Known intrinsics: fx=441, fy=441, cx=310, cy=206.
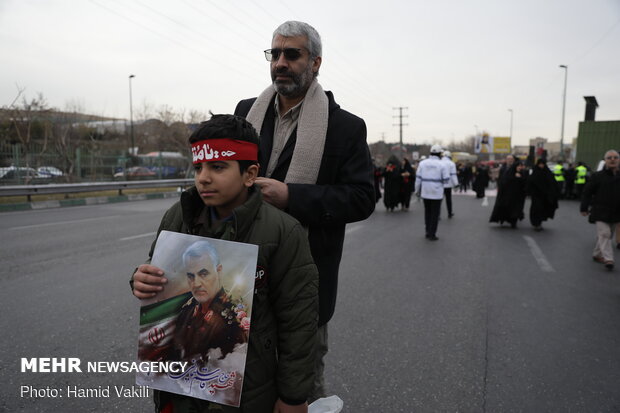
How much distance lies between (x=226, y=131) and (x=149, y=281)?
580 mm

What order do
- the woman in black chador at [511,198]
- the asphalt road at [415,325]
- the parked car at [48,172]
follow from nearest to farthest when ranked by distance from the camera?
the asphalt road at [415,325]
the woman in black chador at [511,198]
the parked car at [48,172]

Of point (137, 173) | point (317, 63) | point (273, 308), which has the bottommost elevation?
point (137, 173)

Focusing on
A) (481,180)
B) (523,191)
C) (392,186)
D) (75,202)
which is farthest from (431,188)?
(481,180)

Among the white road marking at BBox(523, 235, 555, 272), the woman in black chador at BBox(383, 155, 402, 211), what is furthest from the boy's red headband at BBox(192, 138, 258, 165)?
the woman in black chador at BBox(383, 155, 402, 211)

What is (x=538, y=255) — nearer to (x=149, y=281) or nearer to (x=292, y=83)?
(x=292, y=83)

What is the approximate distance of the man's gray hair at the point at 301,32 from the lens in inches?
76.7

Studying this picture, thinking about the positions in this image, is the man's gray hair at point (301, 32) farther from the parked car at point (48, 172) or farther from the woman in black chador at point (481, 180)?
the woman in black chador at point (481, 180)

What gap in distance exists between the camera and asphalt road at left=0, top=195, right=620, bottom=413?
2873mm

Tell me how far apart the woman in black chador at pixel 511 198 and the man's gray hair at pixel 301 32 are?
10.0 metres

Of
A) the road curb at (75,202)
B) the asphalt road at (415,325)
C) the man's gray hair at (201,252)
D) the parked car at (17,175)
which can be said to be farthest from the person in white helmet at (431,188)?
the parked car at (17,175)

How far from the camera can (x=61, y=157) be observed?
17.9m

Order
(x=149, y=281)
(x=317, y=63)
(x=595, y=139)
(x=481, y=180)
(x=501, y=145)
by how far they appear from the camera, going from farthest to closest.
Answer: (x=501, y=145) → (x=595, y=139) → (x=481, y=180) → (x=317, y=63) → (x=149, y=281)

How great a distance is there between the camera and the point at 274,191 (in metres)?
1.78

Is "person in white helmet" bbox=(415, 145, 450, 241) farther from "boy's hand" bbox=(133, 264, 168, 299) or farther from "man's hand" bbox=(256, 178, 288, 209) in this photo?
"boy's hand" bbox=(133, 264, 168, 299)
